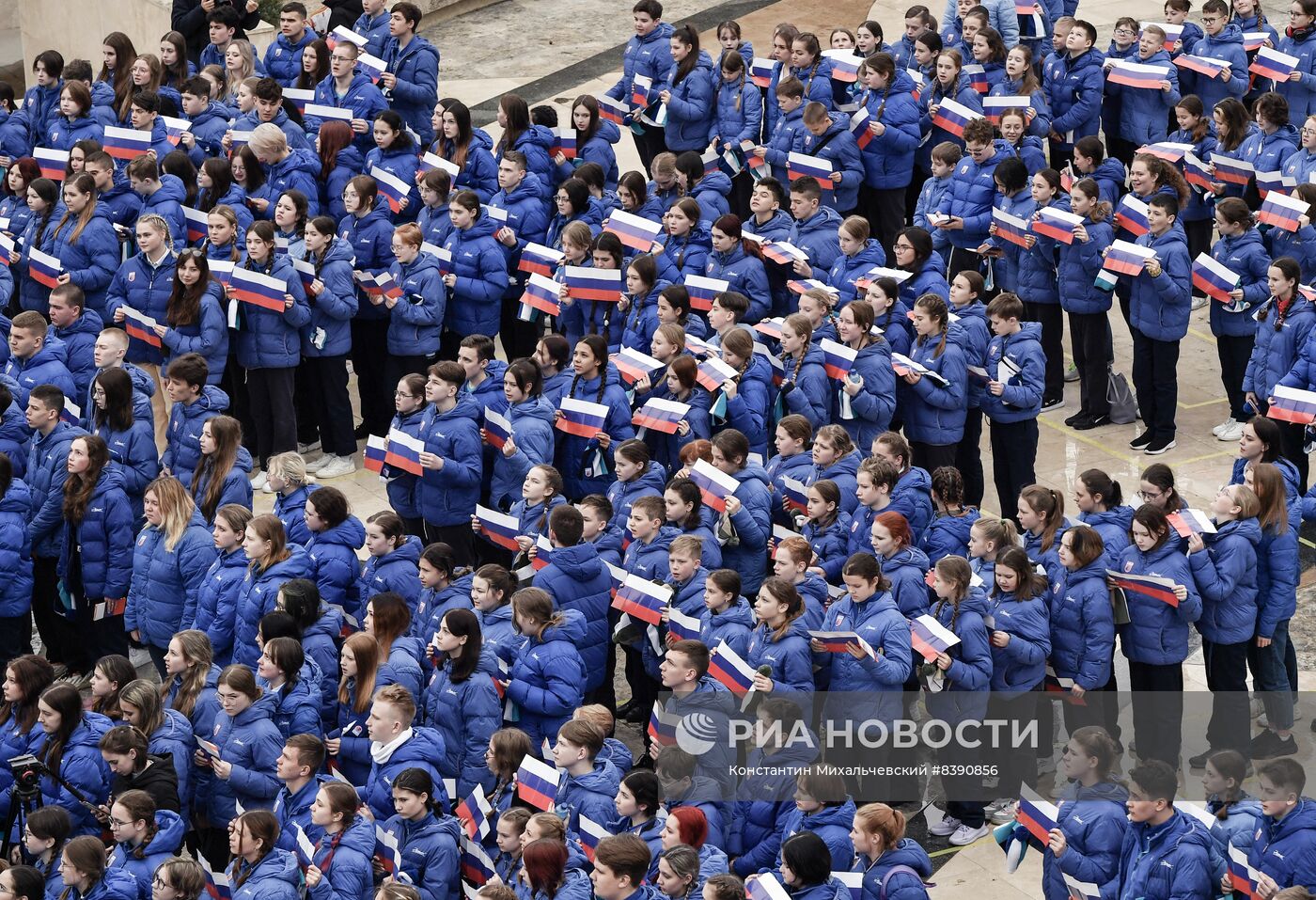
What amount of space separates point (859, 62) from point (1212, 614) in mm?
6323

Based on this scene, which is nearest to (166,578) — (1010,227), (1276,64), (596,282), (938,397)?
(596,282)

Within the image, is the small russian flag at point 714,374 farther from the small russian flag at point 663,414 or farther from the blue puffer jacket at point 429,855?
the blue puffer jacket at point 429,855

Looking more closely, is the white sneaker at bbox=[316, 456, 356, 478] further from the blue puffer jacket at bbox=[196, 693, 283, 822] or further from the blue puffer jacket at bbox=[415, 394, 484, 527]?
the blue puffer jacket at bbox=[196, 693, 283, 822]

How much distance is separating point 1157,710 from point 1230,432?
4.01 m

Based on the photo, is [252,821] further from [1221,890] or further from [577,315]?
[577,315]

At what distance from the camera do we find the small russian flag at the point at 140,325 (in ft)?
44.8

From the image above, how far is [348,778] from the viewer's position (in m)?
10.1

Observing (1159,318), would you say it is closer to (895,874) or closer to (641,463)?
(641,463)

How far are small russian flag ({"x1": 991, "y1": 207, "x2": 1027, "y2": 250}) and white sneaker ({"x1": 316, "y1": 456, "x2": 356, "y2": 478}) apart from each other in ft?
15.7

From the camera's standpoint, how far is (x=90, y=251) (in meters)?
14.3

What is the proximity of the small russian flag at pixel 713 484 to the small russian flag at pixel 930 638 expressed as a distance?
1379mm

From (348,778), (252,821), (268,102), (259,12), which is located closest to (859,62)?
(268,102)

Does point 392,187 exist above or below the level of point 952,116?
above

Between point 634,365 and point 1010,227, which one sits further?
point 1010,227
